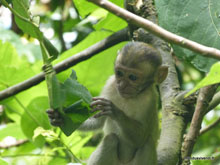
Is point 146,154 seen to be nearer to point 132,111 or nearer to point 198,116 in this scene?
point 132,111

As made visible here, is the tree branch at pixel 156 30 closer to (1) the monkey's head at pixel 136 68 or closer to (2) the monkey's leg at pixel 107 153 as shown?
(1) the monkey's head at pixel 136 68

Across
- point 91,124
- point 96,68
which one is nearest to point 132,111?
point 91,124

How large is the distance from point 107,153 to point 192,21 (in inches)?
79.3

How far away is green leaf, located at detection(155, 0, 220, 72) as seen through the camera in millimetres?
2619

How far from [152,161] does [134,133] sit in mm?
342

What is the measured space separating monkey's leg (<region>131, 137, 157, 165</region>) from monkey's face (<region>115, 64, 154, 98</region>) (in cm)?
60

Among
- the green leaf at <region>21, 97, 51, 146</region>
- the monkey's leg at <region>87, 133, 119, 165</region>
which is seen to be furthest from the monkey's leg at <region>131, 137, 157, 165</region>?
the green leaf at <region>21, 97, 51, 146</region>

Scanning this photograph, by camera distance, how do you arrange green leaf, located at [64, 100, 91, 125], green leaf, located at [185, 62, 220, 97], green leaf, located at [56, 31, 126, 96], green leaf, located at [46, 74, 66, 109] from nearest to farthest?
green leaf, located at [185, 62, 220, 97] → green leaf, located at [46, 74, 66, 109] → green leaf, located at [64, 100, 91, 125] → green leaf, located at [56, 31, 126, 96]

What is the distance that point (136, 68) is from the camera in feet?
12.6

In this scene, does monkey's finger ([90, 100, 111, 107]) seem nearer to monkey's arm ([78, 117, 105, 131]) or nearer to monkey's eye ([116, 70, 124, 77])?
monkey's eye ([116, 70, 124, 77])

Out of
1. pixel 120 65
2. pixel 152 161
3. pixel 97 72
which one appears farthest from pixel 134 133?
pixel 97 72

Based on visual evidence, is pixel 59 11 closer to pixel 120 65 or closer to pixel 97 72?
pixel 97 72

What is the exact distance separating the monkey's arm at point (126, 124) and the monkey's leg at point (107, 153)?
30cm

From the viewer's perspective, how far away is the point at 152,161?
382 cm
